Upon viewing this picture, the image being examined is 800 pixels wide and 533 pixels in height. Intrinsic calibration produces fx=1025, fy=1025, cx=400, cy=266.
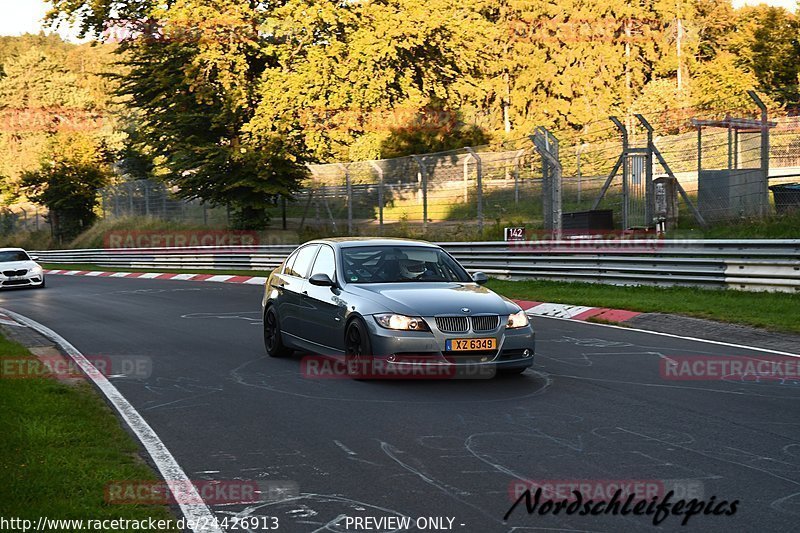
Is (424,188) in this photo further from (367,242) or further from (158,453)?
(158,453)

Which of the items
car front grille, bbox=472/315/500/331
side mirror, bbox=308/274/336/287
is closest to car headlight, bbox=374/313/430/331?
car front grille, bbox=472/315/500/331

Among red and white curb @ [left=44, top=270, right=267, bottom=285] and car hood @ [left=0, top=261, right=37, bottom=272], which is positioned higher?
car hood @ [left=0, top=261, right=37, bottom=272]

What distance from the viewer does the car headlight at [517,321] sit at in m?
9.84

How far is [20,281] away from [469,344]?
22.7 meters

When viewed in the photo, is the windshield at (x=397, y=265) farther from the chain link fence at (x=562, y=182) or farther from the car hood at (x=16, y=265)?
the car hood at (x=16, y=265)

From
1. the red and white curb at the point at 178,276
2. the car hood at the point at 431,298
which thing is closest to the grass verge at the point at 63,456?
the car hood at the point at 431,298

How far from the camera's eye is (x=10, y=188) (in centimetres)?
9088

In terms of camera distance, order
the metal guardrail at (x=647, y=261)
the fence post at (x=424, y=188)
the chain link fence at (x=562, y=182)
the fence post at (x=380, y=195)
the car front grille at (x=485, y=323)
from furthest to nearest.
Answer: the fence post at (x=380, y=195)
the fence post at (x=424, y=188)
the chain link fence at (x=562, y=182)
the metal guardrail at (x=647, y=261)
the car front grille at (x=485, y=323)

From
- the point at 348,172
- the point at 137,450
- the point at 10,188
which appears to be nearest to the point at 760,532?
the point at 137,450

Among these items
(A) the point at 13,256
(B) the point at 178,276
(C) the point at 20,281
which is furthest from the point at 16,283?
(B) the point at 178,276

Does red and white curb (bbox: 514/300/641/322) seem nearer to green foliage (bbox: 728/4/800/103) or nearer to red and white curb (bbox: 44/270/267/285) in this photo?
red and white curb (bbox: 44/270/267/285)

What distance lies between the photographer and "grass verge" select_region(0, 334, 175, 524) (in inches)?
216

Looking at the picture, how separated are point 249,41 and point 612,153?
56.4 feet

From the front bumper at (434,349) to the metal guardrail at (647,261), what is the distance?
729 cm
